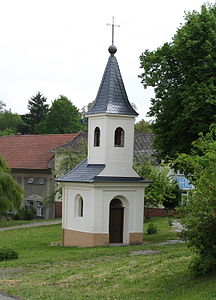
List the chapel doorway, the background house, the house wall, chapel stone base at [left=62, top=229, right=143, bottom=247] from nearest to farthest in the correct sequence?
chapel stone base at [left=62, top=229, right=143, bottom=247] → the chapel doorway → the house wall → the background house

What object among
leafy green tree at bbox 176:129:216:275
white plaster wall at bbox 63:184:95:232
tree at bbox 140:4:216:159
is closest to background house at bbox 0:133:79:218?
white plaster wall at bbox 63:184:95:232

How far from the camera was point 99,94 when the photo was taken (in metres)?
32.1

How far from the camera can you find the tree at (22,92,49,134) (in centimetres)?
9056

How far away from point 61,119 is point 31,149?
26190 millimetres

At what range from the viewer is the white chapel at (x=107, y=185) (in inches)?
1187

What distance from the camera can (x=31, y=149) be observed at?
57.6 metres

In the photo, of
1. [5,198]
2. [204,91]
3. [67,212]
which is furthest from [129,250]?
[5,198]

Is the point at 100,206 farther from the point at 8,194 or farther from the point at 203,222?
the point at 203,222

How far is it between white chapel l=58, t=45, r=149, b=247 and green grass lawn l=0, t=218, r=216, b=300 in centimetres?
236

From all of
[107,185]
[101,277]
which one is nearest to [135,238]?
[107,185]

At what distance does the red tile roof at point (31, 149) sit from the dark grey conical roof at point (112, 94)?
22.1 m

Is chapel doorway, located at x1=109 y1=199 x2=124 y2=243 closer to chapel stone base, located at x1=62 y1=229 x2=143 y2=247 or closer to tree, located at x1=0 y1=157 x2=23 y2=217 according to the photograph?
chapel stone base, located at x1=62 y1=229 x2=143 y2=247

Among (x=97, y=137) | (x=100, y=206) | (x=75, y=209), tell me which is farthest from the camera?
(x=97, y=137)

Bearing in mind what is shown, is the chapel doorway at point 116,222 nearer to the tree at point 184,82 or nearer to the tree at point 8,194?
the tree at point 184,82
